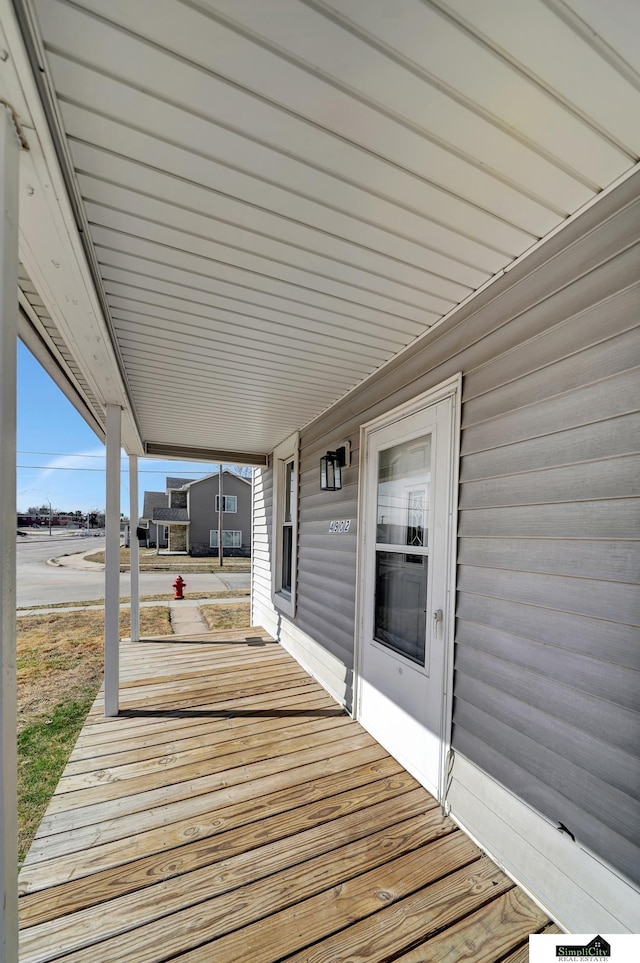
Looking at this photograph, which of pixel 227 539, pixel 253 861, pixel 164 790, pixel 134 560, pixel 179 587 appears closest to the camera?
pixel 253 861

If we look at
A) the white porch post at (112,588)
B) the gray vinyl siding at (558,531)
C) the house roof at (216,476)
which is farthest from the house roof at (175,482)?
the gray vinyl siding at (558,531)

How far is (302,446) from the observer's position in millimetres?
4160

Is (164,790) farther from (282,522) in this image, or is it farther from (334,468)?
(282,522)

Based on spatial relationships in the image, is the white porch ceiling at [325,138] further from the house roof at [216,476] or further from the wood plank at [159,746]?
the house roof at [216,476]

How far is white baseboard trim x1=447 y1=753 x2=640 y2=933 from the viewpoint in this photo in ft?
3.88

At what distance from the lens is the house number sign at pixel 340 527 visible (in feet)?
10.0

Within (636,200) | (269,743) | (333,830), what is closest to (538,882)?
(333,830)

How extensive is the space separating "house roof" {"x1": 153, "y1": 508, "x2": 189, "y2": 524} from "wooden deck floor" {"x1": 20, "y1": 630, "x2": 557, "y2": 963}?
20888 millimetres

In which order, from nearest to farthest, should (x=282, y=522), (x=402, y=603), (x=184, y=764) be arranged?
(x=184, y=764) < (x=402, y=603) < (x=282, y=522)

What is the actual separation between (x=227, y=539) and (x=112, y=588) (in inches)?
772

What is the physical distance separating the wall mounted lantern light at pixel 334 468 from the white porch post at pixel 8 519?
240 cm

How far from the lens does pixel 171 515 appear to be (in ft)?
74.9

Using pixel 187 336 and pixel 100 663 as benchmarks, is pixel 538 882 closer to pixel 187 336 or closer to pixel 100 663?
pixel 187 336

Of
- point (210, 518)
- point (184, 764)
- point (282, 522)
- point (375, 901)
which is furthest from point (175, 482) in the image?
point (375, 901)
